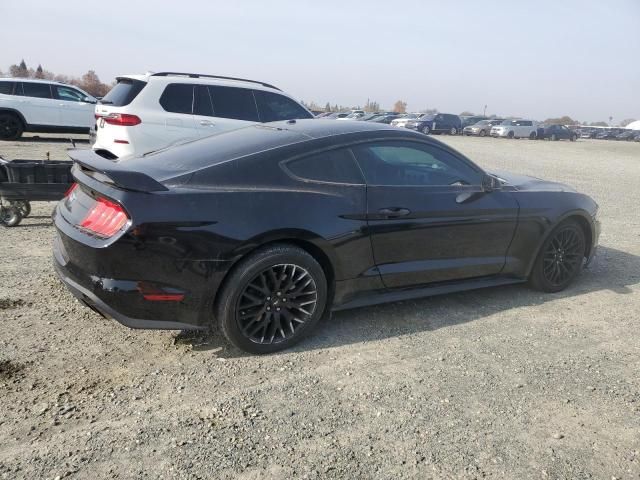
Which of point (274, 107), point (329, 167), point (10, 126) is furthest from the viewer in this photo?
point (10, 126)

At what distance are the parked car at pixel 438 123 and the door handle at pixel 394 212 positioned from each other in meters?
32.2

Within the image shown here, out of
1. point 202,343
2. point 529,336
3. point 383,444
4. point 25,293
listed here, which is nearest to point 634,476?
point 383,444

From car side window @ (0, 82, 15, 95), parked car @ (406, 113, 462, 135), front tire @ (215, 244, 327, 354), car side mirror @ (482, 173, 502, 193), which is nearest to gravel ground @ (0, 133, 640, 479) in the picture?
front tire @ (215, 244, 327, 354)

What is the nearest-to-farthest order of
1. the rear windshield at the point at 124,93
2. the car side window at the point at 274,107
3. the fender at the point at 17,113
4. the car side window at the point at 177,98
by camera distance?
the rear windshield at the point at 124,93, the car side window at the point at 177,98, the car side window at the point at 274,107, the fender at the point at 17,113

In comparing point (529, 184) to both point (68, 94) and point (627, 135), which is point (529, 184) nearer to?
point (68, 94)

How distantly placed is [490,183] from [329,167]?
1555 mm

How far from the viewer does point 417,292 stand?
4023 millimetres

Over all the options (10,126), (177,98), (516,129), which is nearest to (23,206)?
(177,98)

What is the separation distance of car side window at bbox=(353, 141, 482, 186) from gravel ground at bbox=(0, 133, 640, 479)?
42.1 inches

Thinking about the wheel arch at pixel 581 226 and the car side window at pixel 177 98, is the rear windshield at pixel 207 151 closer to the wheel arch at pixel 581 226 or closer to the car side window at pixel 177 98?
the wheel arch at pixel 581 226

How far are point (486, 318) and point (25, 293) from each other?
3673 mm

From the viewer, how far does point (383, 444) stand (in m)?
2.59

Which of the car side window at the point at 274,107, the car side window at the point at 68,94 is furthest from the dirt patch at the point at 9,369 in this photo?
the car side window at the point at 68,94

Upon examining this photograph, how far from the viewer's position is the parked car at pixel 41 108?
47.4 feet
